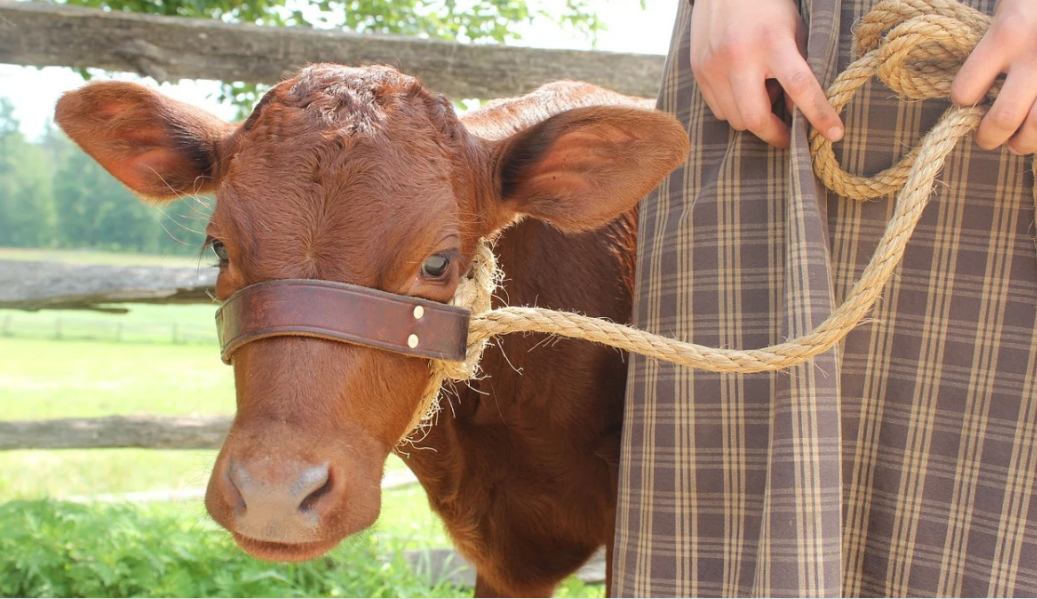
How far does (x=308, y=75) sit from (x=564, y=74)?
241 centimetres

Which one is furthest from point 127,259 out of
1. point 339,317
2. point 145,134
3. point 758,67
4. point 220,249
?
point 758,67

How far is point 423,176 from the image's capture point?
6.31 ft

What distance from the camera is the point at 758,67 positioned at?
1793mm

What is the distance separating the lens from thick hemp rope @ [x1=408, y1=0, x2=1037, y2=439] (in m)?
1.61

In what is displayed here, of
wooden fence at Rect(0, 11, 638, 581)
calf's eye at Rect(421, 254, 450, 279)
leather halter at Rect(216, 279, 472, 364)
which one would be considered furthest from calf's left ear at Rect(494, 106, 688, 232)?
wooden fence at Rect(0, 11, 638, 581)

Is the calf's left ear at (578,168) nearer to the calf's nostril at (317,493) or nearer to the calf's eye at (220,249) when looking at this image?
the calf's eye at (220,249)

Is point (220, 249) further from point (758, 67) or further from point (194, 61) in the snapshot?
point (194, 61)

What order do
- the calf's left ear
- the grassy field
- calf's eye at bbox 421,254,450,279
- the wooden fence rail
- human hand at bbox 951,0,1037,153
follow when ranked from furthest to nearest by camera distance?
the grassy field → the wooden fence rail → the calf's left ear → calf's eye at bbox 421,254,450,279 → human hand at bbox 951,0,1037,153

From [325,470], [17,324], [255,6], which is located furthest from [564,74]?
[17,324]

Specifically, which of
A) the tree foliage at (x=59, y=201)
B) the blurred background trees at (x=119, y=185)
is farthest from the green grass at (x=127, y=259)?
the tree foliage at (x=59, y=201)

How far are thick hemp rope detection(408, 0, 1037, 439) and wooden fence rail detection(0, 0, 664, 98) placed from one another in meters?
2.48

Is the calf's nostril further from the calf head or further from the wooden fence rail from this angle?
the wooden fence rail

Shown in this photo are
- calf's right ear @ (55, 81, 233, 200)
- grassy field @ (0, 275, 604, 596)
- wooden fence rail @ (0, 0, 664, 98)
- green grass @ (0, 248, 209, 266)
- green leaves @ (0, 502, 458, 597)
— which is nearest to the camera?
calf's right ear @ (55, 81, 233, 200)

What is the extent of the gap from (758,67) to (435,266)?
79 centimetres
